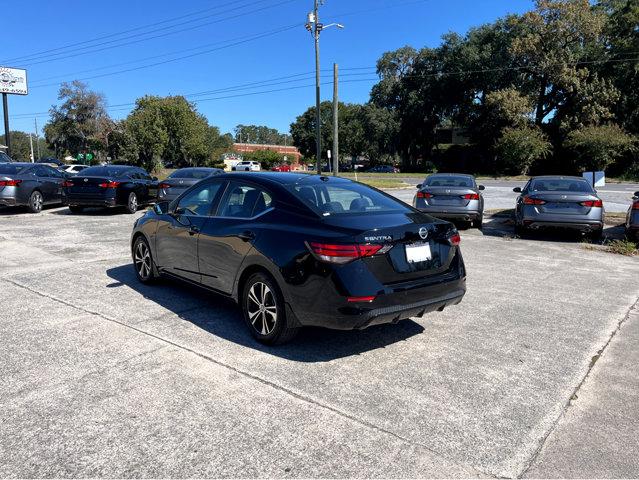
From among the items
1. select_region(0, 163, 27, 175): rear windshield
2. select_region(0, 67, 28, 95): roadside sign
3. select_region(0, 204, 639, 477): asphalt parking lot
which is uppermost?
select_region(0, 67, 28, 95): roadside sign

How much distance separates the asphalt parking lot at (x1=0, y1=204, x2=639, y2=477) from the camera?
114 inches

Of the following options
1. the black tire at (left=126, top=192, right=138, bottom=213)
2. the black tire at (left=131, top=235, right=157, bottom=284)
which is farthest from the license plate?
the black tire at (left=126, top=192, right=138, bottom=213)

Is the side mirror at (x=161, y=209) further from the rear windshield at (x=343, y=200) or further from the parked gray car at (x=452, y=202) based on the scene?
the parked gray car at (x=452, y=202)

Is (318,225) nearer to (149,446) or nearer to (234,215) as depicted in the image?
(234,215)

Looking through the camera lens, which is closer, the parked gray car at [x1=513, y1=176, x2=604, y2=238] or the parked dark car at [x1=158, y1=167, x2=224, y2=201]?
the parked gray car at [x1=513, y1=176, x2=604, y2=238]

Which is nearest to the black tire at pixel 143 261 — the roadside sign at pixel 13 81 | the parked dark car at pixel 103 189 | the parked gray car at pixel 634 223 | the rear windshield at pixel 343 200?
the rear windshield at pixel 343 200

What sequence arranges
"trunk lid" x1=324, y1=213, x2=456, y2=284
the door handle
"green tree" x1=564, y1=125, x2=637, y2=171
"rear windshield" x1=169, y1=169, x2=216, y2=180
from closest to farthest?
"trunk lid" x1=324, y1=213, x2=456, y2=284 → the door handle → "rear windshield" x1=169, y1=169, x2=216, y2=180 → "green tree" x1=564, y1=125, x2=637, y2=171

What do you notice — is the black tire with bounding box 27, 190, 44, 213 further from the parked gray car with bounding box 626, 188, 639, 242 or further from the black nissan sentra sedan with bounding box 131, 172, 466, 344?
the parked gray car with bounding box 626, 188, 639, 242

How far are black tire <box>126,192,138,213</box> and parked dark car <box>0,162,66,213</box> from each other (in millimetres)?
1868

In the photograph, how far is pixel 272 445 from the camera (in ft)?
9.90

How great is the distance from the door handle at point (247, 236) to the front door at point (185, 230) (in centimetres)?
76

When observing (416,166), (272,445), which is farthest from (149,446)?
(416,166)

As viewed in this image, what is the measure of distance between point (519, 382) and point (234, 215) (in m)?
2.97

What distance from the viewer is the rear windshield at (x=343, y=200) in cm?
456
